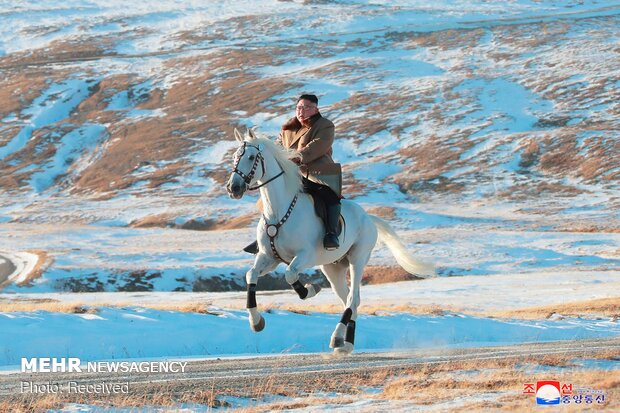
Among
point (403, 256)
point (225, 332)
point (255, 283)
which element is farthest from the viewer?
point (225, 332)

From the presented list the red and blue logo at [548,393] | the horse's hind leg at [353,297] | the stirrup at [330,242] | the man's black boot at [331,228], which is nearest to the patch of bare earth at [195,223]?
the horse's hind leg at [353,297]

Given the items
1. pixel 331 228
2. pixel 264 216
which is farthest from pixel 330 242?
pixel 264 216

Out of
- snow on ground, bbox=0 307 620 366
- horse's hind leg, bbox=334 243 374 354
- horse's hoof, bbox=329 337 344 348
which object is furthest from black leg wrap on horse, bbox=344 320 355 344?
snow on ground, bbox=0 307 620 366

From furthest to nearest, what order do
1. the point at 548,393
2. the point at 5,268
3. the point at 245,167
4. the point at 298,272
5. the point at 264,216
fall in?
the point at 5,268, the point at 264,216, the point at 298,272, the point at 245,167, the point at 548,393

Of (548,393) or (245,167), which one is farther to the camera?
(245,167)

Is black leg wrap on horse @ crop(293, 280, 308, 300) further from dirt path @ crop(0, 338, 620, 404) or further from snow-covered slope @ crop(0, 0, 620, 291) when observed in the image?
snow-covered slope @ crop(0, 0, 620, 291)

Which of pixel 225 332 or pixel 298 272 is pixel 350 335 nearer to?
pixel 298 272

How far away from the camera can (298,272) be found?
612 inches

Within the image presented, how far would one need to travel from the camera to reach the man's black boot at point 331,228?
16391mm

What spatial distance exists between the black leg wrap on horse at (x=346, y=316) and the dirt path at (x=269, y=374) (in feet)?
2.06

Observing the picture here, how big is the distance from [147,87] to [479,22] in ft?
218

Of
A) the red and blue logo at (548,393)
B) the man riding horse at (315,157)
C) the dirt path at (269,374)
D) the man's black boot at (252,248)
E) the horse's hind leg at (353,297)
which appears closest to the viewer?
the red and blue logo at (548,393)

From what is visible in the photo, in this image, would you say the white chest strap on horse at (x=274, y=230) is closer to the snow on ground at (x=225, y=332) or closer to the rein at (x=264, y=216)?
the rein at (x=264, y=216)

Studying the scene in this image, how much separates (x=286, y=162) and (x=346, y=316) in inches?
123
